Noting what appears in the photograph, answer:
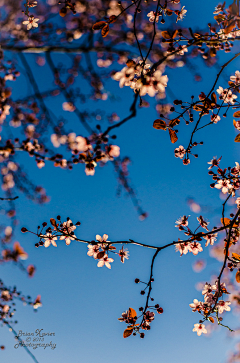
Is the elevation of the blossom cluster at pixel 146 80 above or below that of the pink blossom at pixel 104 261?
above

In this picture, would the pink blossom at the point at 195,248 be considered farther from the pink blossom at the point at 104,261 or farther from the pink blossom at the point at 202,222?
the pink blossom at the point at 104,261

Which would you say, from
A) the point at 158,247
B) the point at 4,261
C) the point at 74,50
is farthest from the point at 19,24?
the point at 158,247

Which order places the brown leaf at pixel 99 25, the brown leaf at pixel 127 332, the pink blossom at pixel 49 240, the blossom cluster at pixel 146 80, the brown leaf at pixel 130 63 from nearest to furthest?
the blossom cluster at pixel 146 80, the brown leaf at pixel 130 63, the brown leaf at pixel 99 25, the brown leaf at pixel 127 332, the pink blossom at pixel 49 240

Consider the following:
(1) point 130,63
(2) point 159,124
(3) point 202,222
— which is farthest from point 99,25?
(3) point 202,222

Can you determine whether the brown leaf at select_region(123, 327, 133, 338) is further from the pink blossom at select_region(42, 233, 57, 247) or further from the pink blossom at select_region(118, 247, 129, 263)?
the pink blossom at select_region(42, 233, 57, 247)

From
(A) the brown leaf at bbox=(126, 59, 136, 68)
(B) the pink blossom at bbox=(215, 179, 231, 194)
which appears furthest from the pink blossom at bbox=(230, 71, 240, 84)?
(A) the brown leaf at bbox=(126, 59, 136, 68)

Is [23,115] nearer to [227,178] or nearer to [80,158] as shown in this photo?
[80,158]

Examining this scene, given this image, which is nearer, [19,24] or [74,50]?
[74,50]

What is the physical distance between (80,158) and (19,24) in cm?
378

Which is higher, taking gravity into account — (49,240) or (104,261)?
(49,240)

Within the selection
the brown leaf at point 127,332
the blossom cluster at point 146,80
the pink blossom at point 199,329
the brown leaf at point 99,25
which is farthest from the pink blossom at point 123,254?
the brown leaf at point 99,25

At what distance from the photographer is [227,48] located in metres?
2.40

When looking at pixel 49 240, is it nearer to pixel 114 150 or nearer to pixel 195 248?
pixel 114 150

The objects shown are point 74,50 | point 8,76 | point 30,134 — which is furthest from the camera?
point 8,76
